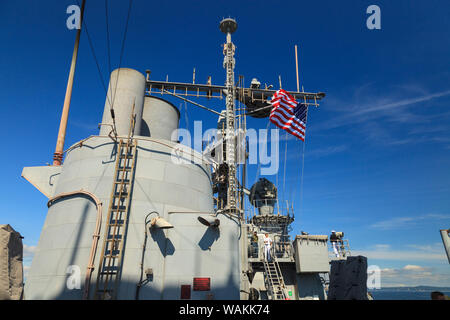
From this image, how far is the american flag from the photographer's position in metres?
17.5

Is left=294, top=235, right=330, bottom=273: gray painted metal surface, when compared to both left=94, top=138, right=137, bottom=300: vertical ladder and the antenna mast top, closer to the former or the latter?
left=94, top=138, right=137, bottom=300: vertical ladder

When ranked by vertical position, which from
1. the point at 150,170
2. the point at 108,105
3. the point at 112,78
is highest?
the point at 112,78

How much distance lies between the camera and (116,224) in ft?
26.8

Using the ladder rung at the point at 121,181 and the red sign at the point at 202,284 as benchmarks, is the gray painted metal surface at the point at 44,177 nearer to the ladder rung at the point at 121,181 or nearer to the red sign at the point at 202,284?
the ladder rung at the point at 121,181

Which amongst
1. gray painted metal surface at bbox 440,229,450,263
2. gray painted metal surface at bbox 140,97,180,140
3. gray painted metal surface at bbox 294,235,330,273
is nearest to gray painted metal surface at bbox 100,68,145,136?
gray painted metal surface at bbox 140,97,180,140

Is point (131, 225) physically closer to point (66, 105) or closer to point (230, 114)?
point (66, 105)

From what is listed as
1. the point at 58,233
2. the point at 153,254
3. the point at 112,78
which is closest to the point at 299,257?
the point at 153,254

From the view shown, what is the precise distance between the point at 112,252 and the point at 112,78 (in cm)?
795

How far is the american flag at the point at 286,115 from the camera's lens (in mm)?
17500

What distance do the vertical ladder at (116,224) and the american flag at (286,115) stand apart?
10.9 m

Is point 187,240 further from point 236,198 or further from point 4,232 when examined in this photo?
point 236,198

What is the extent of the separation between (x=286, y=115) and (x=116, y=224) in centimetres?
1352

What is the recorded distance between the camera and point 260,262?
16234mm
